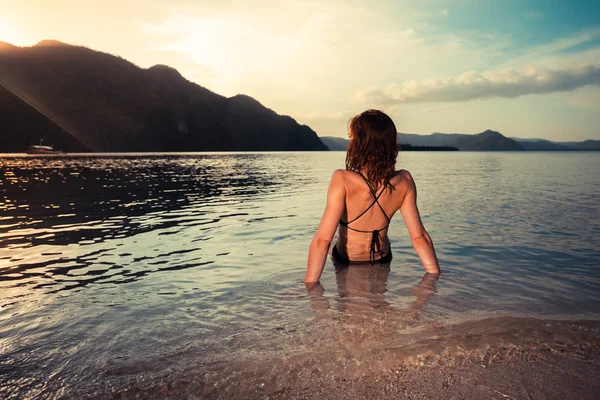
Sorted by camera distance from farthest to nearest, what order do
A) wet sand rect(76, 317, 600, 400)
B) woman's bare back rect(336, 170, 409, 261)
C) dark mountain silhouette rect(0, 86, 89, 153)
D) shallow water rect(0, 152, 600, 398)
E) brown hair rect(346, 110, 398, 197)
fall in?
1. dark mountain silhouette rect(0, 86, 89, 153)
2. woman's bare back rect(336, 170, 409, 261)
3. brown hair rect(346, 110, 398, 197)
4. shallow water rect(0, 152, 600, 398)
5. wet sand rect(76, 317, 600, 400)

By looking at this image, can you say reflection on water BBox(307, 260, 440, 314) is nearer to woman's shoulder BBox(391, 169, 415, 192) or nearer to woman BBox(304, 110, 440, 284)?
woman BBox(304, 110, 440, 284)

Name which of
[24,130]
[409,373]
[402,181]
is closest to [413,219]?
[402,181]


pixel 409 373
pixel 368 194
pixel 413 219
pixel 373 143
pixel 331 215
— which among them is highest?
pixel 373 143

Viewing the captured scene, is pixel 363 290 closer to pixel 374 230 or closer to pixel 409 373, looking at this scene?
pixel 374 230

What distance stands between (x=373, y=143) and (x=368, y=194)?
0.71 metres

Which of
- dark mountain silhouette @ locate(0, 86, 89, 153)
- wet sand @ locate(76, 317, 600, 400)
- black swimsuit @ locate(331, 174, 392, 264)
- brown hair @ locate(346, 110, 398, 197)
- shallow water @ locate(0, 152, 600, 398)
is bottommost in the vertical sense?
shallow water @ locate(0, 152, 600, 398)

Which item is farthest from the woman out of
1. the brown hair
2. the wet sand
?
the wet sand

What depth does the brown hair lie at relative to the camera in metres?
4.89

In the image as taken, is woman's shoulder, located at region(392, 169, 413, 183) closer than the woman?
No

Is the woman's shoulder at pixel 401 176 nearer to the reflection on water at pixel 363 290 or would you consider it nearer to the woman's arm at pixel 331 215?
the woman's arm at pixel 331 215

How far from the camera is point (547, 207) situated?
14.9 meters

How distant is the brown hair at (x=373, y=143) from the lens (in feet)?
16.1

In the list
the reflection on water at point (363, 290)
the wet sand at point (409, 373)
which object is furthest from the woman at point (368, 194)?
the wet sand at point (409, 373)

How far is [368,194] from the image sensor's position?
17.2ft
